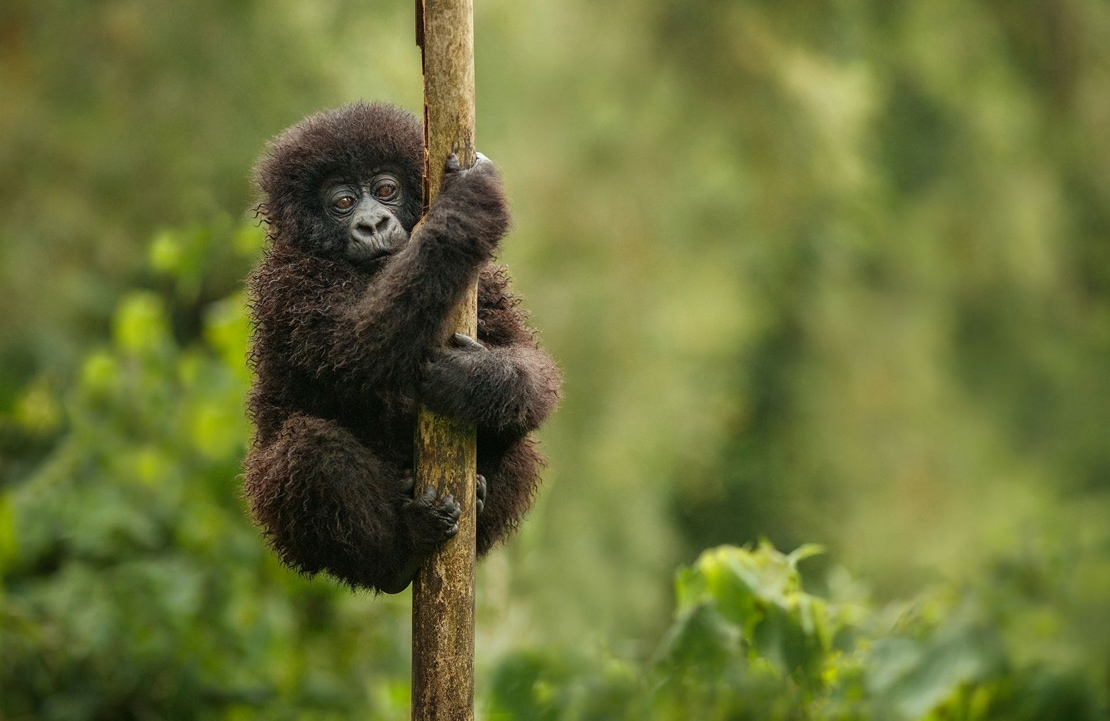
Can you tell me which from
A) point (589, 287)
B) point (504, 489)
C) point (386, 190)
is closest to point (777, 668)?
point (504, 489)

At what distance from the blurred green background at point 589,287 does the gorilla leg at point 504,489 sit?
1054 mm

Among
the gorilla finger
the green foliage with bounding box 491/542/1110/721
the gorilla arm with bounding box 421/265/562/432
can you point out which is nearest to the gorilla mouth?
the gorilla arm with bounding box 421/265/562/432

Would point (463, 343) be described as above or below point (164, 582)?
below

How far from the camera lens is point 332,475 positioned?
3.00 metres

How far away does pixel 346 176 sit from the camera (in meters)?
3.37

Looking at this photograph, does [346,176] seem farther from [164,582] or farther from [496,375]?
[164,582]

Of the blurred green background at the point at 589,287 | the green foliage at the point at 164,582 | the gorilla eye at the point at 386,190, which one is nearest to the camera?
the gorilla eye at the point at 386,190

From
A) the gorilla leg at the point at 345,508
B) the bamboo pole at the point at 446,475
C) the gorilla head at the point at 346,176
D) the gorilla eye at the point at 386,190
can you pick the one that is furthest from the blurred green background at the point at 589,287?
the gorilla eye at the point at 386,190

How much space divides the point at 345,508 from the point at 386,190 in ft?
3.04

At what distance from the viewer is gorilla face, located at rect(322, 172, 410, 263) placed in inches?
129

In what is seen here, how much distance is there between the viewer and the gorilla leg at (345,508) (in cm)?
295

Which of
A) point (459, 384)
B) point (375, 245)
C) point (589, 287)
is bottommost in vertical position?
point (459, 384)

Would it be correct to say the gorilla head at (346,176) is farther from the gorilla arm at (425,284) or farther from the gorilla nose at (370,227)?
the gorilla arm at (425,284)

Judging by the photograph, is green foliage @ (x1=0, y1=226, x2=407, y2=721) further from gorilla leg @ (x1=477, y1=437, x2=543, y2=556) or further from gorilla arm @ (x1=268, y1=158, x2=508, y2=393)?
gorilla arm @ (x1=268, y1=158, x2=508, y2=393)
